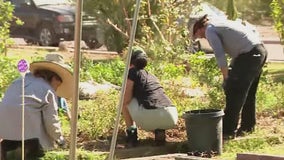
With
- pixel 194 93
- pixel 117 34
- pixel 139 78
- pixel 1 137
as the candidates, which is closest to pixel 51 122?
pixel 1 137

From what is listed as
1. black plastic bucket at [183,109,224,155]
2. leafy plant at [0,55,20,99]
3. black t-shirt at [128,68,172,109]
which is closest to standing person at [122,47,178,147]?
black t-shirt at [128,68,172,109]

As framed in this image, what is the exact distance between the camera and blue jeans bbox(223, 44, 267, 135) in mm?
8273

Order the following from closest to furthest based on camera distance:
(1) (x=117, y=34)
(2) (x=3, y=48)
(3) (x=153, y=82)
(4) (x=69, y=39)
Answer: (3) (x=153, y=82), (2) (x=3, y=48), (1) (x=117, y=34), (4) (x=69, y=39)

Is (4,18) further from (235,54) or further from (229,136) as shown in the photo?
(229,136)

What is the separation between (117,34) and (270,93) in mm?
7243

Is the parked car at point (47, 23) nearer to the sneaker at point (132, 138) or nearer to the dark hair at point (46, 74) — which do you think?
the sneaker at point (132, 138)

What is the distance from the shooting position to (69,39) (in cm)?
2211

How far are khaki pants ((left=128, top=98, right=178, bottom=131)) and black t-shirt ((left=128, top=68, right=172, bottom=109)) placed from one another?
57 mm

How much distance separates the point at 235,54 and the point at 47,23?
47.0ft

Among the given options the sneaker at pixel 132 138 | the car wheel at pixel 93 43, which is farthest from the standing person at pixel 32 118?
the car wheel at pixel 93 43

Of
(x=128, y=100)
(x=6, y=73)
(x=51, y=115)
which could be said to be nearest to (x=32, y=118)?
(x=51, y=115)

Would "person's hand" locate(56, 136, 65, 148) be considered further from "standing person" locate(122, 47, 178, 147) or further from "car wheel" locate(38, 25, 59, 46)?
"car wheel" locate(38, 25, 59, 46)

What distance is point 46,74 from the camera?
7656 mm

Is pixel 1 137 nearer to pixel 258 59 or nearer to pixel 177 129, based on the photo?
pixel 177 129
